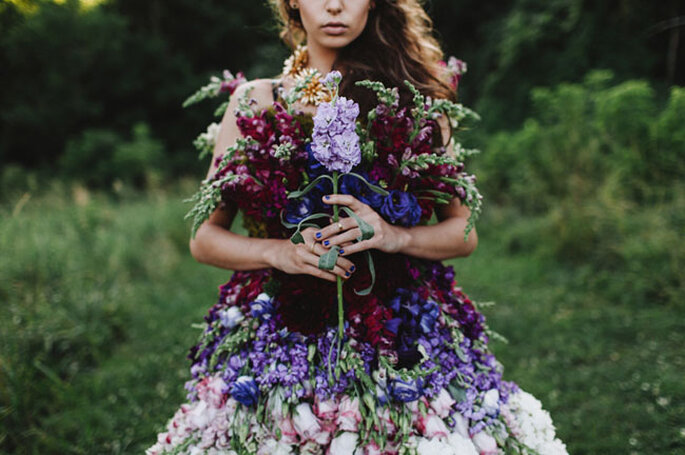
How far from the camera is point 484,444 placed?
1.55 m

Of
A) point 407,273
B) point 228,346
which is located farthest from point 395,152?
point 228,346

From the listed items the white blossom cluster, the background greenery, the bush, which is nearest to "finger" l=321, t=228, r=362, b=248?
the white blossom cluster

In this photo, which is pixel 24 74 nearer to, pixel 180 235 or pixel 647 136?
pixel 180 235

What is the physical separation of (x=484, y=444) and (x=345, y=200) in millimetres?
822

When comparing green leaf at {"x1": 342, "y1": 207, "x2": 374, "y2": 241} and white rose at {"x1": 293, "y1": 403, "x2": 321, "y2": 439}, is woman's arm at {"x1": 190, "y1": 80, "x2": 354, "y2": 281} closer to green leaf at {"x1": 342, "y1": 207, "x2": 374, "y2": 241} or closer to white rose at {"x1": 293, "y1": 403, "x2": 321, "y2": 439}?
green leaf at {"x1": 342, "y1": 207, "x2": 374, "y2": 241}

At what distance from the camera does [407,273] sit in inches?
67.3

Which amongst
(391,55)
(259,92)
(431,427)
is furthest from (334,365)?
(391,55)

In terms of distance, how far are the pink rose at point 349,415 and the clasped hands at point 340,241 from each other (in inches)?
13.8

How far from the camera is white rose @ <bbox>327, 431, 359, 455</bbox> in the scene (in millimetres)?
1462

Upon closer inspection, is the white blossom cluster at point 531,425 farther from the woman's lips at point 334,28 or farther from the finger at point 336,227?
the woman's lips at point 334,28

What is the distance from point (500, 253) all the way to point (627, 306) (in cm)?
277

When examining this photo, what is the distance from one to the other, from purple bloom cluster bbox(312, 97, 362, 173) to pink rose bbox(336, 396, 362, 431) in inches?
26.8

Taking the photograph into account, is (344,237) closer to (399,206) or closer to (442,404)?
(399,206)

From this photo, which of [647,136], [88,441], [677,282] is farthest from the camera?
[647,136]
